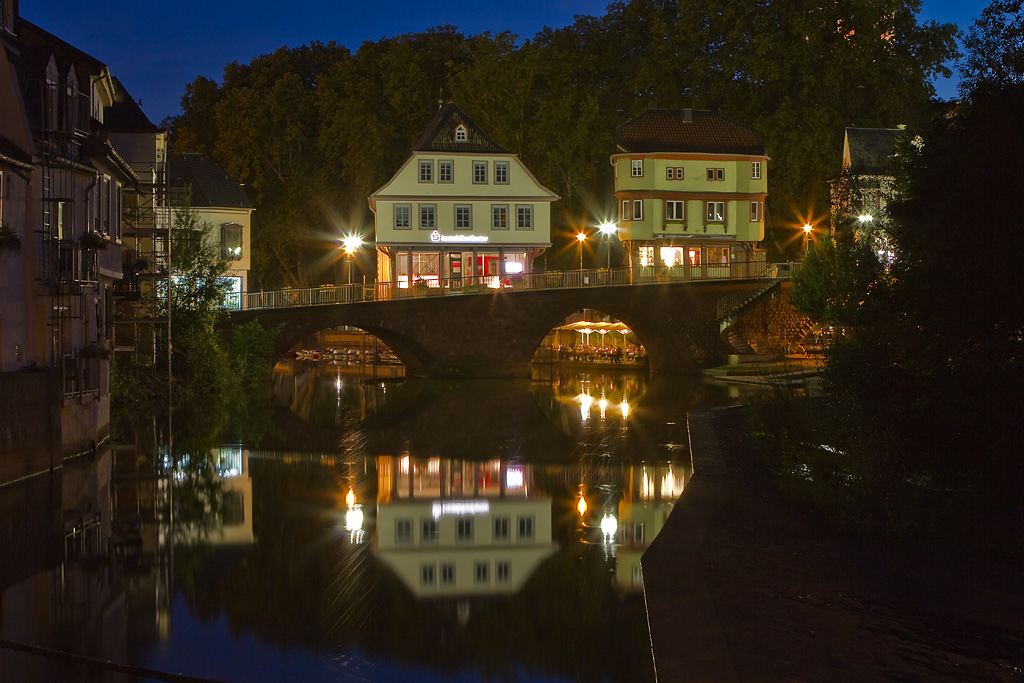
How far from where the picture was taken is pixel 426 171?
6031 cm

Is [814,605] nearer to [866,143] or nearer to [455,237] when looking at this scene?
[455,237]

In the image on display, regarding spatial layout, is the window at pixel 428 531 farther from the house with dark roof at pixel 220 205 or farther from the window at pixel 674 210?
the window at pixel 674 210

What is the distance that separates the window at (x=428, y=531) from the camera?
16.7 metres

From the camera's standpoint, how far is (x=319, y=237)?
75312 millimetres

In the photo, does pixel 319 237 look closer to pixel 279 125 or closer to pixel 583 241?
pixel 279 125

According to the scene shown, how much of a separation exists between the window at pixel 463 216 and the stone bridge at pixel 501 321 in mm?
7405

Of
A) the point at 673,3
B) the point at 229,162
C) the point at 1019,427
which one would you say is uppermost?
the point at 673,3

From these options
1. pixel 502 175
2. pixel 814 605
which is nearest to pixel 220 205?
pixel 502 175

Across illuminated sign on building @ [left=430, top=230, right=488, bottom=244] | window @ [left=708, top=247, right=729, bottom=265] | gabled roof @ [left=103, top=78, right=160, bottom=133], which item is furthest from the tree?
window @ [left=708, top=247, right=729, bottom=265]

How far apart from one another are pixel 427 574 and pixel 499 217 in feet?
156

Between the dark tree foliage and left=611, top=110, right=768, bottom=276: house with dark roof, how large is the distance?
10.8 feet

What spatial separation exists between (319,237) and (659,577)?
6419 centimetres

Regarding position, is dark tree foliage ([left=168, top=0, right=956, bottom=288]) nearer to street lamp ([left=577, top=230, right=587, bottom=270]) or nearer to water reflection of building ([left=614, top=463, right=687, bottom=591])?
street lamp ([left=577, top=230, right=587, bottom=270])

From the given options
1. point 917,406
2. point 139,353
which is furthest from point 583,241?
point 917,406
